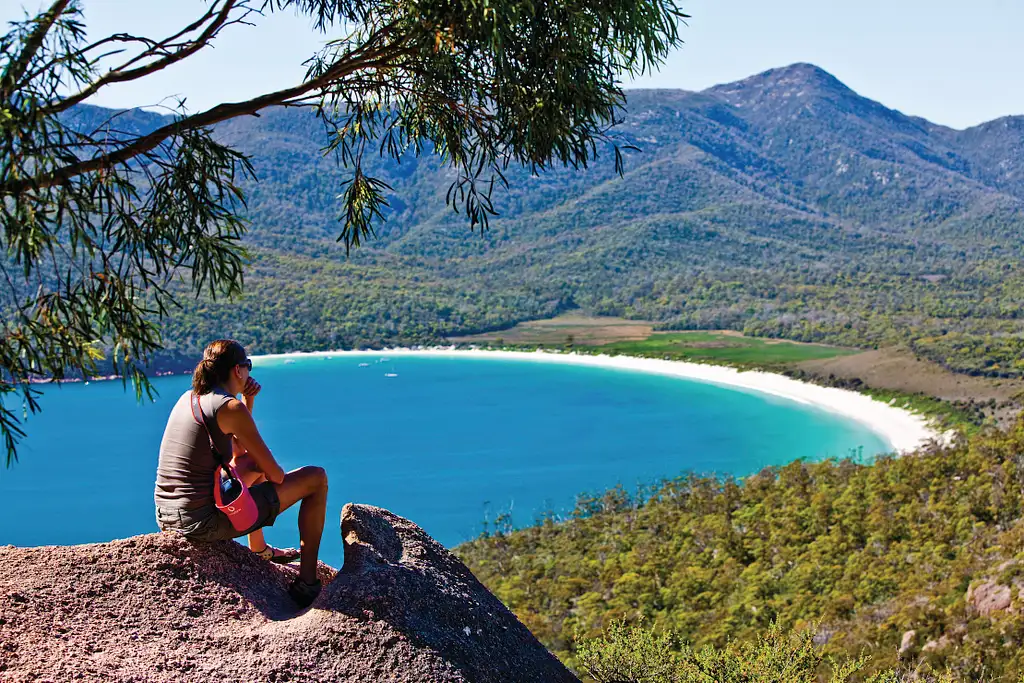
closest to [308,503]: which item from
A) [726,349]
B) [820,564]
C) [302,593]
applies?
[302,593]

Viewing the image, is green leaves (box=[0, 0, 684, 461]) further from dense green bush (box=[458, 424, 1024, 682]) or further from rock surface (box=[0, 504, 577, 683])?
dense green bush (box=[458, 424, 1024, 682])

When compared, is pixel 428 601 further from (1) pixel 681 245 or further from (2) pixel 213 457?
(1) pixel 681 245

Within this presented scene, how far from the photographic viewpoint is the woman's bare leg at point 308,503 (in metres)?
3.18

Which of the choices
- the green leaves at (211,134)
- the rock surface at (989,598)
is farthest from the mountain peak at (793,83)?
the green leaves at (211,134)

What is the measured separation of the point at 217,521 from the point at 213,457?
0.22m

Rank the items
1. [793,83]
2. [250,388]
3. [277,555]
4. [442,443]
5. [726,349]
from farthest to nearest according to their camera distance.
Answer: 1. [793,83]
2. [726,349]
3. [442,443]
4. [277,555]
5. [250,388]

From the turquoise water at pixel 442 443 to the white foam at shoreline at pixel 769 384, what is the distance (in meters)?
1.19

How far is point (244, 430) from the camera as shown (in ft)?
9.91

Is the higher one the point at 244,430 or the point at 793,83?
the point at 793,83

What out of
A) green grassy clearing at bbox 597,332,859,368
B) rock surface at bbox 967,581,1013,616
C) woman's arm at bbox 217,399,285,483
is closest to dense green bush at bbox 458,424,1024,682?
rock surface at bbox 967,581,1013,616

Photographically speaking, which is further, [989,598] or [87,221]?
[989,598]

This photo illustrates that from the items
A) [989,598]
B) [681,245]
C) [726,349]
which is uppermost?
[681,245]

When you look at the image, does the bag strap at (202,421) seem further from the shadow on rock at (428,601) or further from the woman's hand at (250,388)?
the shadow on rock at (428,601)

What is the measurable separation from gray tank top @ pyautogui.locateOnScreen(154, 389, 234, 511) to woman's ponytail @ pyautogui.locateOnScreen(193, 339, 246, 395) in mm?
31
